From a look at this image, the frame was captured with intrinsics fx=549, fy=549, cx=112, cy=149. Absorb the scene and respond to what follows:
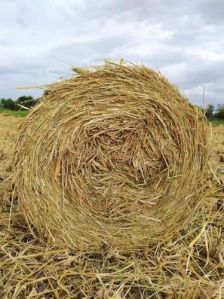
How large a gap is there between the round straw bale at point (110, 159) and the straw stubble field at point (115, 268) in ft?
0.52

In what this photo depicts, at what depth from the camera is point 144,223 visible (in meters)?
4.41

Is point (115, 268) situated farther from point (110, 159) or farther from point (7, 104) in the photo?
point (7, 104)

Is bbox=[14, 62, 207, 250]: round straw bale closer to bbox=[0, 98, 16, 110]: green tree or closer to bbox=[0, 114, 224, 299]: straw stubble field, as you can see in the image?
bbox=[0, 114, 224, 299]: straw stubble field

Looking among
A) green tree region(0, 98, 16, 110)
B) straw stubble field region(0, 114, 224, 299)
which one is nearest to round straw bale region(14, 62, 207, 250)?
straw stubble field region(0, 114, 224, 299)

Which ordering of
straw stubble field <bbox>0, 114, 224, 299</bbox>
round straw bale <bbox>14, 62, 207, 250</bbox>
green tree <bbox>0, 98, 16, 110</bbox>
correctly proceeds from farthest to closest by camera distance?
green tree <bbox>0, 98, 16, 110</bbox> → round straw bale <bbox>14, 62, 207, 250</bbox> → straw stubble field <bbox>0, 114, 224, 299</bbox>

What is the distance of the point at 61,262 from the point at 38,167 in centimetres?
79

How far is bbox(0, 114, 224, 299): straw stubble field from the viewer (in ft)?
12.1

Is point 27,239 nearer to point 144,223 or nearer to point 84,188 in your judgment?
point 84,188

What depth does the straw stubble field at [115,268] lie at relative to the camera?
12.1 ft

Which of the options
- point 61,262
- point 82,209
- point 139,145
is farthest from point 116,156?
point 61,262

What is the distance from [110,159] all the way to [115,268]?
2.95 feet

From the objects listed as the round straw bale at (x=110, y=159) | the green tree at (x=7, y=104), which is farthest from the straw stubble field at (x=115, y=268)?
the green tree at (x=7, y=104)

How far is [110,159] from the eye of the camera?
4.44m

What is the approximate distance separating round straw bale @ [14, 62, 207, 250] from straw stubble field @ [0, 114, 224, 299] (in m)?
0.16
